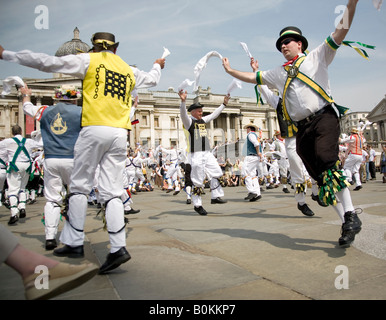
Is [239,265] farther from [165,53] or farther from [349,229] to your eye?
[165,53]

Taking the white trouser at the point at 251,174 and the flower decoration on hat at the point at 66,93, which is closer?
the flower decoration on hat at the point at 66,93

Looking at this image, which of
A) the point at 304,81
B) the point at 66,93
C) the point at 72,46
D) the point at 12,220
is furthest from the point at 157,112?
the point at 304,81

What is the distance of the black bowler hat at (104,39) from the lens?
9.92ft

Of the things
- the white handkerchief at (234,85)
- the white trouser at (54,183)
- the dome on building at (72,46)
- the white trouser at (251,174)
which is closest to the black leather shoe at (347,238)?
the white trouser at (54,183)

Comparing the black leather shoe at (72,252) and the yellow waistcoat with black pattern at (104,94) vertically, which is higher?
the yellow waistcoat with black pattern at (104,94)

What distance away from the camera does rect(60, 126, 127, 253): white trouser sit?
8.73 ft

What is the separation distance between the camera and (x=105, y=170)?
109 inches

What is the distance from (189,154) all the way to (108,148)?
156 inches

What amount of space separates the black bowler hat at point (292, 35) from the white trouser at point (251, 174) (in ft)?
16.0

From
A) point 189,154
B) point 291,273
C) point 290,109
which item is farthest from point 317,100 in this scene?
point 189,154

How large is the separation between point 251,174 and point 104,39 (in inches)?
241

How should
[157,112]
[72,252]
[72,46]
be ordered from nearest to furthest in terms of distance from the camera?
[72,252] < [72,46] < [157,112]

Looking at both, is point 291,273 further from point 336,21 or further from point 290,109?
point 336,21

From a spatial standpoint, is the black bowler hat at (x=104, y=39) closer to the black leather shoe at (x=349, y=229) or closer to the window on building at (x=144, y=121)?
the black leather shoe at (x=349, y=229)
